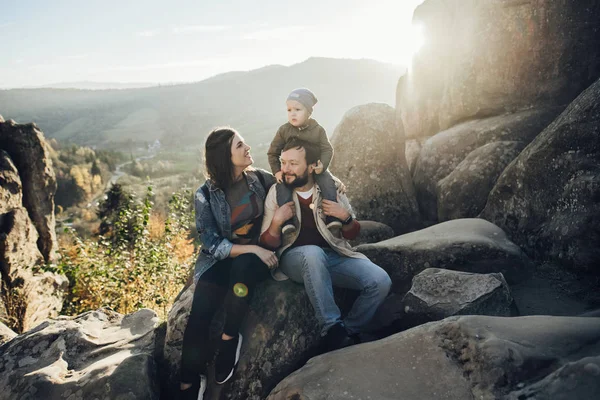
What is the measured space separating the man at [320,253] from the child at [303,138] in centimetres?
7

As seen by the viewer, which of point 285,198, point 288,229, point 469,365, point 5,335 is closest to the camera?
point 469,365

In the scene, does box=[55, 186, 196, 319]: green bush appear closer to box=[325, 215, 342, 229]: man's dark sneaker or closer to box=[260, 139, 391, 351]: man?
box=[260, 139, 391, 351]: man

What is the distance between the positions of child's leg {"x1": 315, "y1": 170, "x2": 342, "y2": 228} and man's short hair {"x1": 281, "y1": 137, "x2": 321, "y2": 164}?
0.62 feet

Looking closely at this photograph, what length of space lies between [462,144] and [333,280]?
5146 mm

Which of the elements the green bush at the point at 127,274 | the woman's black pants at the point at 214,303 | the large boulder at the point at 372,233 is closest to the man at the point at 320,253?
the woman's black pants at the point at 214,303

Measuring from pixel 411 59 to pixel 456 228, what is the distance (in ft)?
A: 21.8

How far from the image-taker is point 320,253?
12.9ft

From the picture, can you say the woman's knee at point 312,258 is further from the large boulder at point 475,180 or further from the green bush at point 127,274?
the green bush at point 127,274

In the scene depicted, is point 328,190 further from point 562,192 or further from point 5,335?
point 5,335

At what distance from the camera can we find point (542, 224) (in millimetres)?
5156

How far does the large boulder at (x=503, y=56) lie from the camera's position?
6762 millimetres

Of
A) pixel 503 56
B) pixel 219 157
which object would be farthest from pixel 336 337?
pixel 503 56

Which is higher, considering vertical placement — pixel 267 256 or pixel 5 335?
pixel 267 256

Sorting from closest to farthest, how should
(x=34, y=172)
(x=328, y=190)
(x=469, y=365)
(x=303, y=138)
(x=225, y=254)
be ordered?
(x=469, y=365) < (x=225, y=254) < (x=328, y=190) < (x=303, y=138) < (x=34, y=172)
